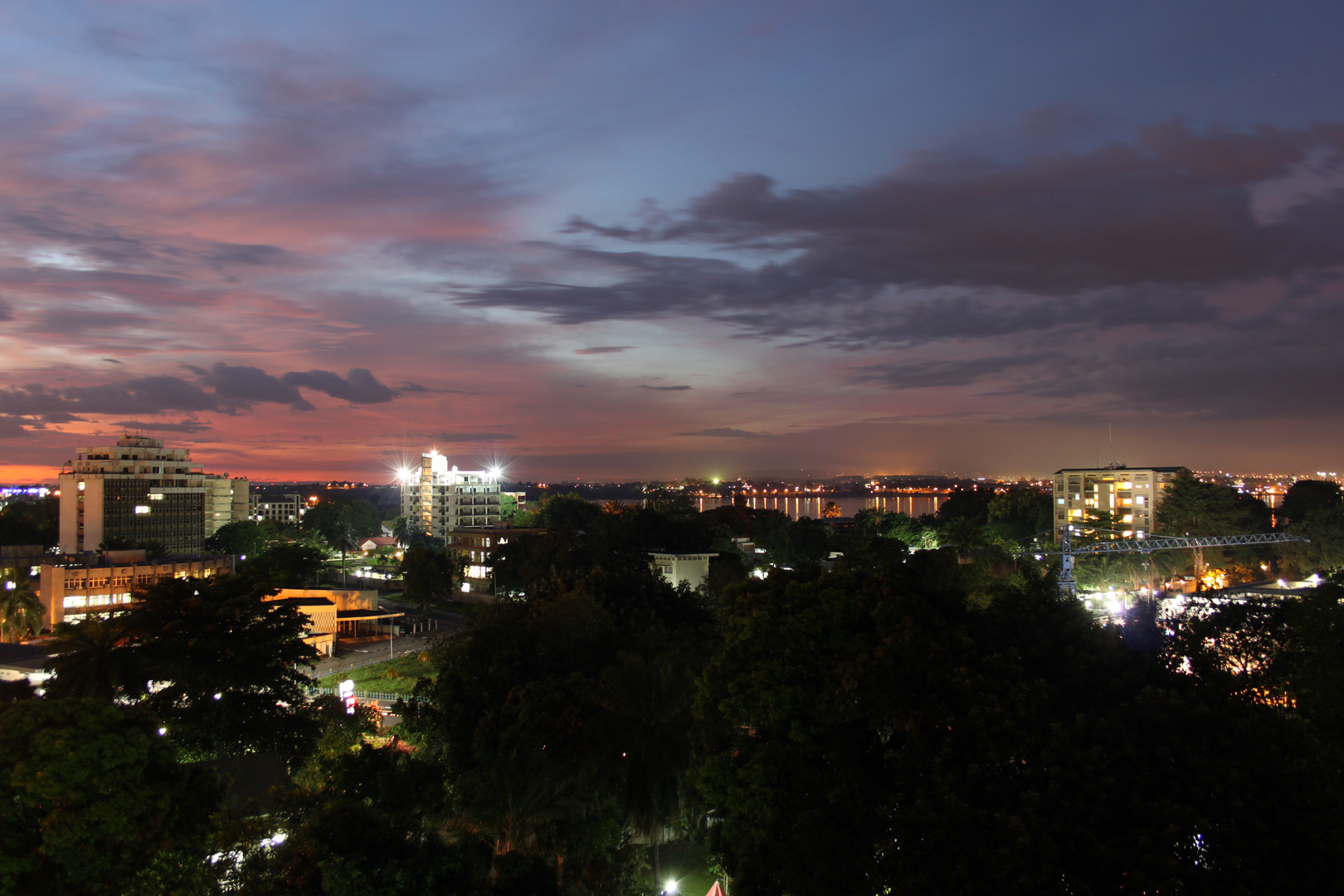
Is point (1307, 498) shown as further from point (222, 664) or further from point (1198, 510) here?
point (222, 664)

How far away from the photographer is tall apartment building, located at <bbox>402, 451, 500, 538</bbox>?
93.1m

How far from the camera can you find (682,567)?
42219mm

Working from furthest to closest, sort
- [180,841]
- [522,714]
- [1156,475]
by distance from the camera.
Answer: [1156,475] → [522,714] → [180,841]

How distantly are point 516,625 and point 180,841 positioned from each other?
9670 mm

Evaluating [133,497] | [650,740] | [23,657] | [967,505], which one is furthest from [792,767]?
[967,505]

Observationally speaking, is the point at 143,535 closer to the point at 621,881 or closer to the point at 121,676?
the point at 121,676

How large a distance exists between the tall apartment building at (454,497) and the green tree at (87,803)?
8008 centimetres

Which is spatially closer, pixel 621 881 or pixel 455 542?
pixel 621 881

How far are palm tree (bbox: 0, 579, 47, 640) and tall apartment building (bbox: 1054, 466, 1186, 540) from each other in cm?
7336

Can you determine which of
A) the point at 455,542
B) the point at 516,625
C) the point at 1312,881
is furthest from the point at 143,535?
the point at 1312,881

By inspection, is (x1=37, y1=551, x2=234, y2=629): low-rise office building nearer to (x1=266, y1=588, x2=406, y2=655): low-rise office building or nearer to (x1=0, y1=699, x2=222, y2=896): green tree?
(x1=266, y1=588, x2=406, y2=655): low-rise office building

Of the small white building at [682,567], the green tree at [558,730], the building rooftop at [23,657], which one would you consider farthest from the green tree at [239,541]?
the green tree at [558,730]

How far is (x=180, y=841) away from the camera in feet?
40.3

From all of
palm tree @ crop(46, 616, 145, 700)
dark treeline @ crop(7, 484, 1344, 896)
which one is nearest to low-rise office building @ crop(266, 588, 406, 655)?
palm tree @ crop(46, 616, 145, 700)
